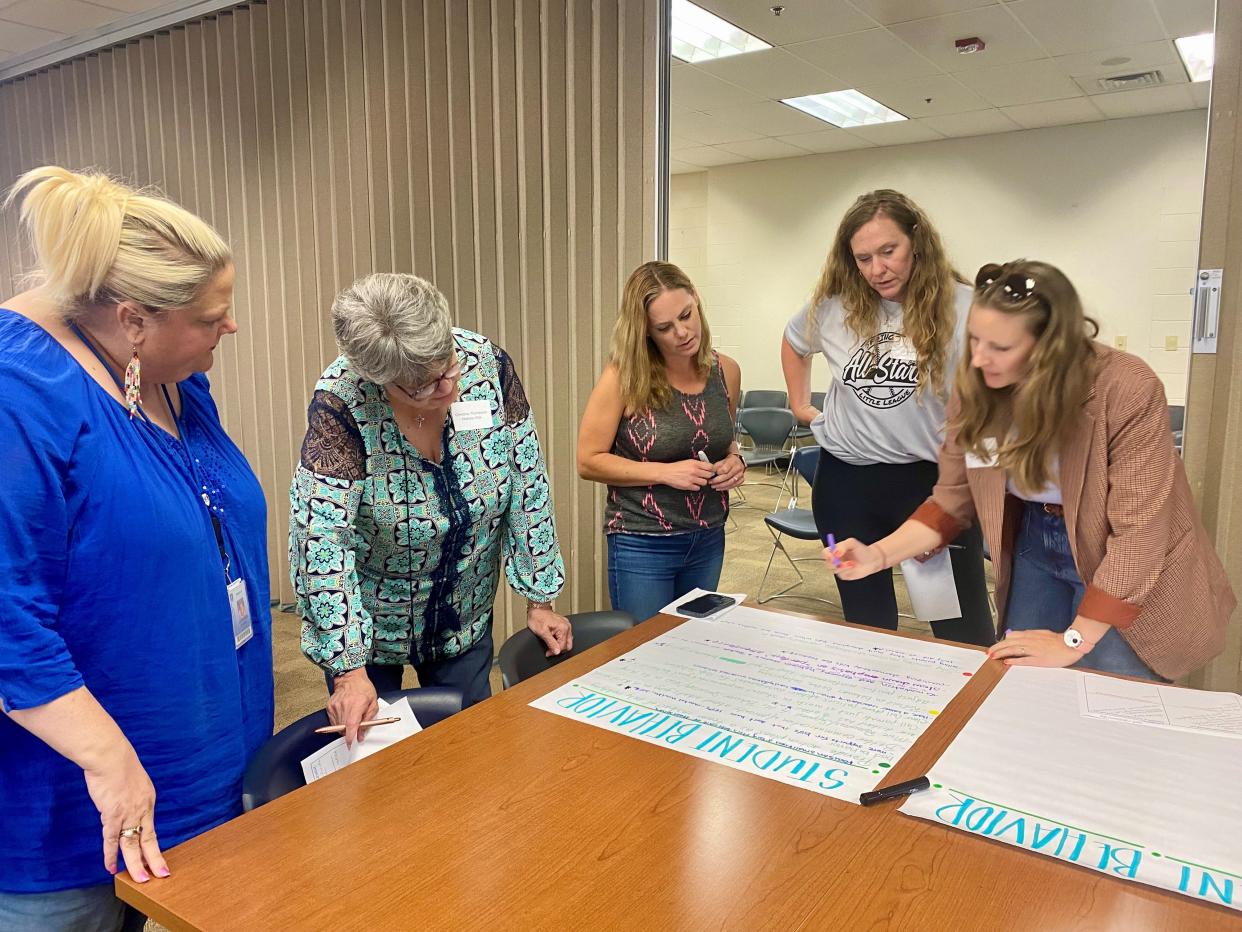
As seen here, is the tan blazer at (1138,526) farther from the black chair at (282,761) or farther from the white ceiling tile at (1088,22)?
the white ceiling tile at (1088,22)

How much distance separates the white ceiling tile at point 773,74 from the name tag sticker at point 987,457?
347 centimetres

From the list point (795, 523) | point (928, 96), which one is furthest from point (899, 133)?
point (795, 523)

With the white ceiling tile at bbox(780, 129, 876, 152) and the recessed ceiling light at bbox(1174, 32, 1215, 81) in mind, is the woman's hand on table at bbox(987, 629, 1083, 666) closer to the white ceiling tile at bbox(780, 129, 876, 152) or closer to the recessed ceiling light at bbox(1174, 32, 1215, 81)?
the recessed ceiling light at bbox(1174, 32, 1215, 81)

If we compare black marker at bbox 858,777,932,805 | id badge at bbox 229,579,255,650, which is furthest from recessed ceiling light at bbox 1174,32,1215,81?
id badge at bbox 229,579,255,650

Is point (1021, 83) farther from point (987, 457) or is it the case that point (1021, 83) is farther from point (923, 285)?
point (987, 457)

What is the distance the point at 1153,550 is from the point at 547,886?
121cm

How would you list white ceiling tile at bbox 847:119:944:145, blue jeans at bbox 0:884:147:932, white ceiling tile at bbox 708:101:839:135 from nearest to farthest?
blue jeans at bbox 0:884:147:932 < white ceiling tile at bbox 708:101:839:135 < white ceiling tile at bbox 847:119:944:145

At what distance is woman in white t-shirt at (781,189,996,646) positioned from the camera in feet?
7.32

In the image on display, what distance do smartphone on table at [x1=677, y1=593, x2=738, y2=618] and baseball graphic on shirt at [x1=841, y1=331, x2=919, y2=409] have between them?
0.72 metres

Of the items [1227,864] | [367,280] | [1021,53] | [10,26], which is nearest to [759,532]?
[1021,53]

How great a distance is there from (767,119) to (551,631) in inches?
188

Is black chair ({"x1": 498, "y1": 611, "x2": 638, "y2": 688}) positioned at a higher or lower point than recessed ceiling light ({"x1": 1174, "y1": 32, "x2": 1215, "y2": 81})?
lower

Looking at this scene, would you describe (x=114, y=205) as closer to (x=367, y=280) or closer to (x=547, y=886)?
(x=367, y=280)

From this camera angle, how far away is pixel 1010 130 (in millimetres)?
5387
